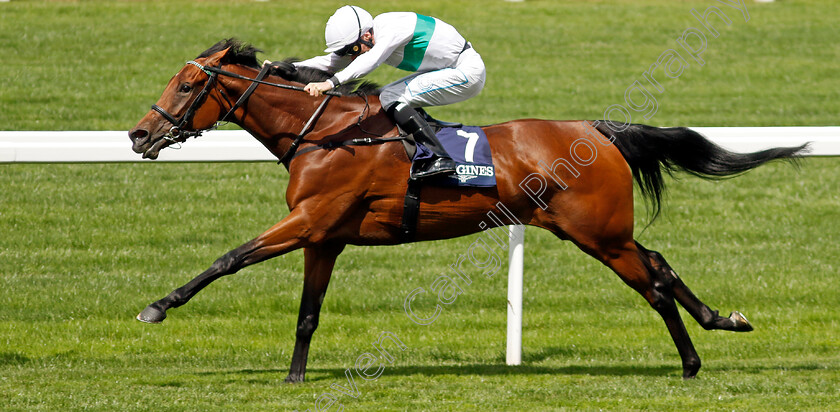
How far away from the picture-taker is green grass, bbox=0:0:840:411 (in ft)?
15.9

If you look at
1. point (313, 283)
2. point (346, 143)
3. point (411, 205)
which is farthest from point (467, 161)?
point (313, 283)

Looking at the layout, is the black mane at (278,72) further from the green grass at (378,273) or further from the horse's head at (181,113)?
the green grass at (378,273)

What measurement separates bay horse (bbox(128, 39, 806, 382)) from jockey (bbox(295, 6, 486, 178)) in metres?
0.14

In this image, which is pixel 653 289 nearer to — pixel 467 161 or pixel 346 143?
pixel 467 161

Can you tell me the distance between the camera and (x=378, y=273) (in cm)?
766

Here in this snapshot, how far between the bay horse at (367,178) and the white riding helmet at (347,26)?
248 millimetres

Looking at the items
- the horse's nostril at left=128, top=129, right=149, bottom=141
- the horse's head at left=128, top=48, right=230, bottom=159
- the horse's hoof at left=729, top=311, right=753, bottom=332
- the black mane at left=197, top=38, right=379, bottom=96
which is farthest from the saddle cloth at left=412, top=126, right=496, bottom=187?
the horse's hoof at left=729, top=311, right=753, bottom=332

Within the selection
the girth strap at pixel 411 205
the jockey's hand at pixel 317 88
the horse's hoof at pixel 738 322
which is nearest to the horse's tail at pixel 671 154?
the horse's hoof at pixel 738 322

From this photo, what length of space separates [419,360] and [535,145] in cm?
169

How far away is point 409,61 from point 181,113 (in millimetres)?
1205

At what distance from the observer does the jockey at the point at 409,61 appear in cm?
480

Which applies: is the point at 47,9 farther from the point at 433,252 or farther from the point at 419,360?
the point at 419,360

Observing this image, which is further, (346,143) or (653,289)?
(653,289)

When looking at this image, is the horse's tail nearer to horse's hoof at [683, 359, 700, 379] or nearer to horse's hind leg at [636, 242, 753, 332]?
horse's hind leg at [636, 242, 753, 332]
